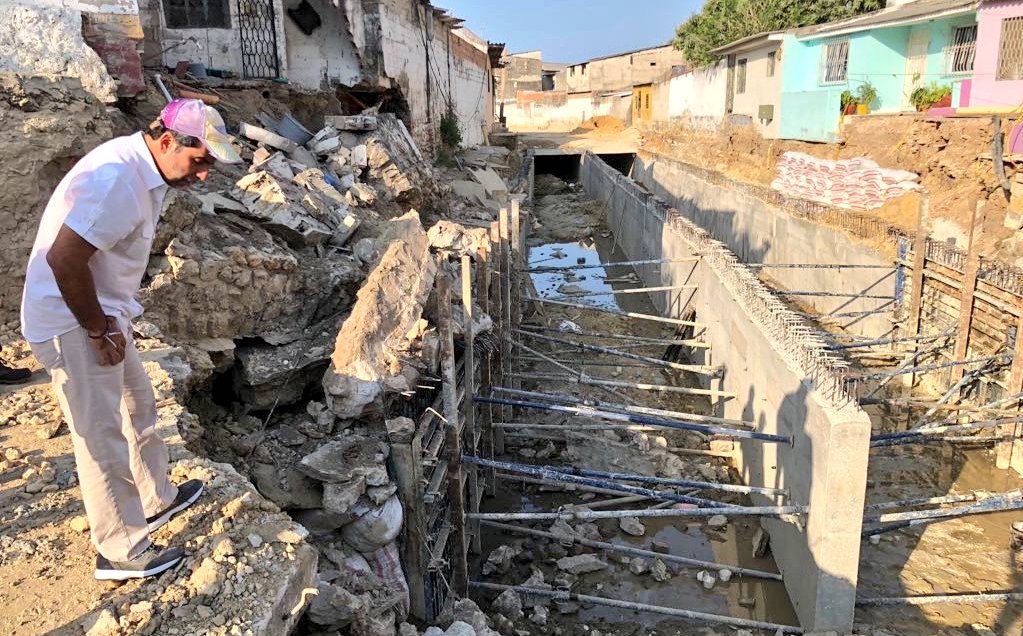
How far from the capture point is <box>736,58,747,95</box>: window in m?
27.4

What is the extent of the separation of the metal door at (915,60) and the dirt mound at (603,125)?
27816mm

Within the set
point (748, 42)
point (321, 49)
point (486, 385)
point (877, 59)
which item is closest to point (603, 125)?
point (748, 42)

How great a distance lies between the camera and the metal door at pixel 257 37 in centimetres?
1313

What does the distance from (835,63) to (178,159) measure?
22.8 metres

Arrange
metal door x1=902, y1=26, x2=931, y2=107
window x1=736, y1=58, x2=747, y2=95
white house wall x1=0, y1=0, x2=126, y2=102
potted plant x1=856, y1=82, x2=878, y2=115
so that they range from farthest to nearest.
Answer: window x1=736, y1=58, x2=747, y2=95 → potted plant x1=856, y1=82, x2=878, y2=115 → metal door x1=902, y1=26, x2=931, y2=107 → white house wall x1=0, y1=0, x2=126, y2=102

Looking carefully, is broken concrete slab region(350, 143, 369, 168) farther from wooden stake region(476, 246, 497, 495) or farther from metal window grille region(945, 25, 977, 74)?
metal window grille region(945, 25, 977, 74)

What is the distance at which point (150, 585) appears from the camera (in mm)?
3049

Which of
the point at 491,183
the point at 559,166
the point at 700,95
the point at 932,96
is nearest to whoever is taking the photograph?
the point at 932,96

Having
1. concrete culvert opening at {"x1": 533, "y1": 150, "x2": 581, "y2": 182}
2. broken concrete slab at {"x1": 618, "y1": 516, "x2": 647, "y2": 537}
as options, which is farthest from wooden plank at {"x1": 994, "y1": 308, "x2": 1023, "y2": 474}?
concrete culvert opening at {"x1": 533, "y1": 150, "x2": 581, "y2": 182}

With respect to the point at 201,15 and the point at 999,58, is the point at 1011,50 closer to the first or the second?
the point at 999,58

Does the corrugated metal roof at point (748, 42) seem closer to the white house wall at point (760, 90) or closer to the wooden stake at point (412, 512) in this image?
the white house wall at point (760, 90)

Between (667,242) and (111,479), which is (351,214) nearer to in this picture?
(111,479)

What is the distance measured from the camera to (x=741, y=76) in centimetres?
2769

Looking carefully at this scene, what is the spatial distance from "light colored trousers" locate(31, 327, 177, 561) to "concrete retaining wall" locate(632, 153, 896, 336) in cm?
1154
